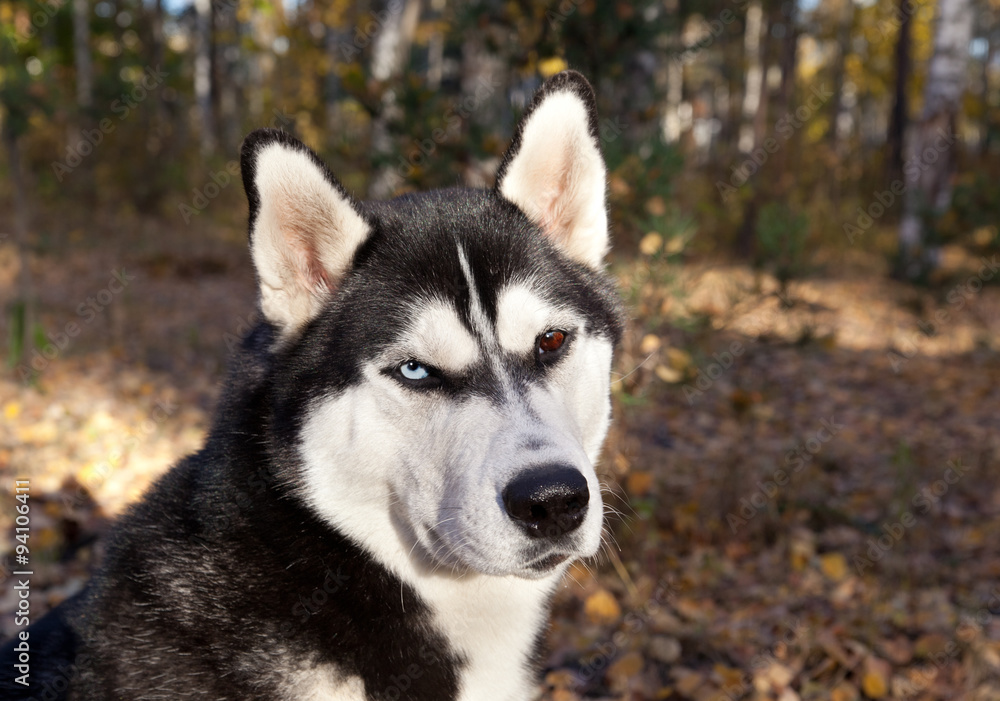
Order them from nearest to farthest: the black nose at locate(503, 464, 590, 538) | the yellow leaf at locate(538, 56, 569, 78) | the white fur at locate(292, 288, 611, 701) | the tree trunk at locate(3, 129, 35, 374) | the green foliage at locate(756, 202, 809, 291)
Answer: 1. the black nose at locate(503, 464, 590, 538)
2. the white fur at locate(292, 288, 611, 701)
3. the yellow leaf at locate(538, 56, 569, 78)
4. the green foliage at locate(756, 202, 809, 291)
5. the tree trunk at locate(3, 129, 35, 374)

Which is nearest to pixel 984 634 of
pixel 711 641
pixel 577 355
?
pixel 711 641

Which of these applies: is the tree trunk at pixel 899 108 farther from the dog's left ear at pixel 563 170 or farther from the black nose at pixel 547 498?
the black nose at pixel 547 498

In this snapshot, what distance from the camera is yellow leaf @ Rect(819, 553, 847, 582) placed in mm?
4129

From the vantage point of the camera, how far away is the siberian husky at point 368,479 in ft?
6.64

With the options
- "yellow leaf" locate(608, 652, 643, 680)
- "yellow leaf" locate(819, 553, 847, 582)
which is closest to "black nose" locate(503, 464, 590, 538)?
"yellow leaf" locate(608, 652, 643, 680)

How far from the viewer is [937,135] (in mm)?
10453

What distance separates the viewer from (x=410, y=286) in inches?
91.0

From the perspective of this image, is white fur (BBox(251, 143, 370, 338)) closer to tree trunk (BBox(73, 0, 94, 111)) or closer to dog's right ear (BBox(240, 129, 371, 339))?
dog's right ear (BBox(240, 129, 371, 339))

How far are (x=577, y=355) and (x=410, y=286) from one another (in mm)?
595

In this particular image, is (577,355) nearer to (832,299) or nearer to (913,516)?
(913,516)

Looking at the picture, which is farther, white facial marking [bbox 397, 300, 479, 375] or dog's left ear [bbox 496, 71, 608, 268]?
dog's left ear [bbox 496, 71, 608, 268]

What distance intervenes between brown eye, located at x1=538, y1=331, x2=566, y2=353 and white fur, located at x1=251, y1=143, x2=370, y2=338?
26.2 inches

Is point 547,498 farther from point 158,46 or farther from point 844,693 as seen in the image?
point 158,46

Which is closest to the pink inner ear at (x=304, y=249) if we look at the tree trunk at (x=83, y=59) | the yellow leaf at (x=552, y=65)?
the yellow leaf at (x=552, y=65)
